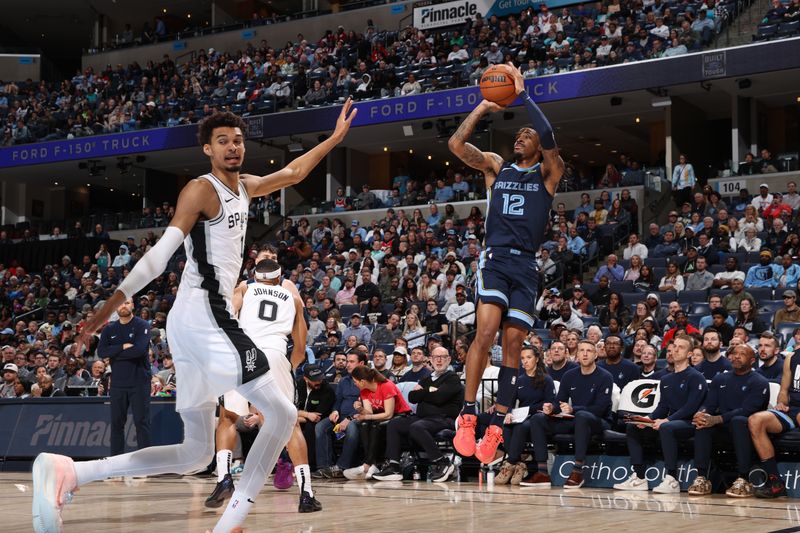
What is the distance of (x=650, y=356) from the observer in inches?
417

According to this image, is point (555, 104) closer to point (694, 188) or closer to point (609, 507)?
point (694, 188)

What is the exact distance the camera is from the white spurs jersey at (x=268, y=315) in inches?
311

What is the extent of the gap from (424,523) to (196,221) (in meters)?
2.89

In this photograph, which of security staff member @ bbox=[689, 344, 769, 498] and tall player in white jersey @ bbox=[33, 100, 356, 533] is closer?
tall player in white jersey @ bbox=[33, 100, 356, 533]

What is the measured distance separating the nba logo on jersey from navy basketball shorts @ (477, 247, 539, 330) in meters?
1.95

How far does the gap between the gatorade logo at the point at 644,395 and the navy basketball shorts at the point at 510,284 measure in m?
3.93

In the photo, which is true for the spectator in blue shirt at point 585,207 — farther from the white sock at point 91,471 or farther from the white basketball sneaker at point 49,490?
the white basketball sneaker at point 49,490

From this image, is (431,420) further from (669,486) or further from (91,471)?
(91,471)

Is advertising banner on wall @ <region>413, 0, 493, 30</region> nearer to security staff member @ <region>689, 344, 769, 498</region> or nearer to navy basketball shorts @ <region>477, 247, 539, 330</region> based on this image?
security staff member @ <region>689, 344, 769, 498</region>

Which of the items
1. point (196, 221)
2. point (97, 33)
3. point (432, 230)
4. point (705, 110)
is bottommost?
point (196, 221)

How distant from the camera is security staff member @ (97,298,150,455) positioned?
11.4 meters

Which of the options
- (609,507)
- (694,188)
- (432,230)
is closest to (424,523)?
(609,507)

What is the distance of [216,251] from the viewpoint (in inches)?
208

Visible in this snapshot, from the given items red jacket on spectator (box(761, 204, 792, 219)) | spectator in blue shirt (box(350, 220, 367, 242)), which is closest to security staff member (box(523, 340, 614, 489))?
red jacket on spectator (box(761, 204, 792, 219))
